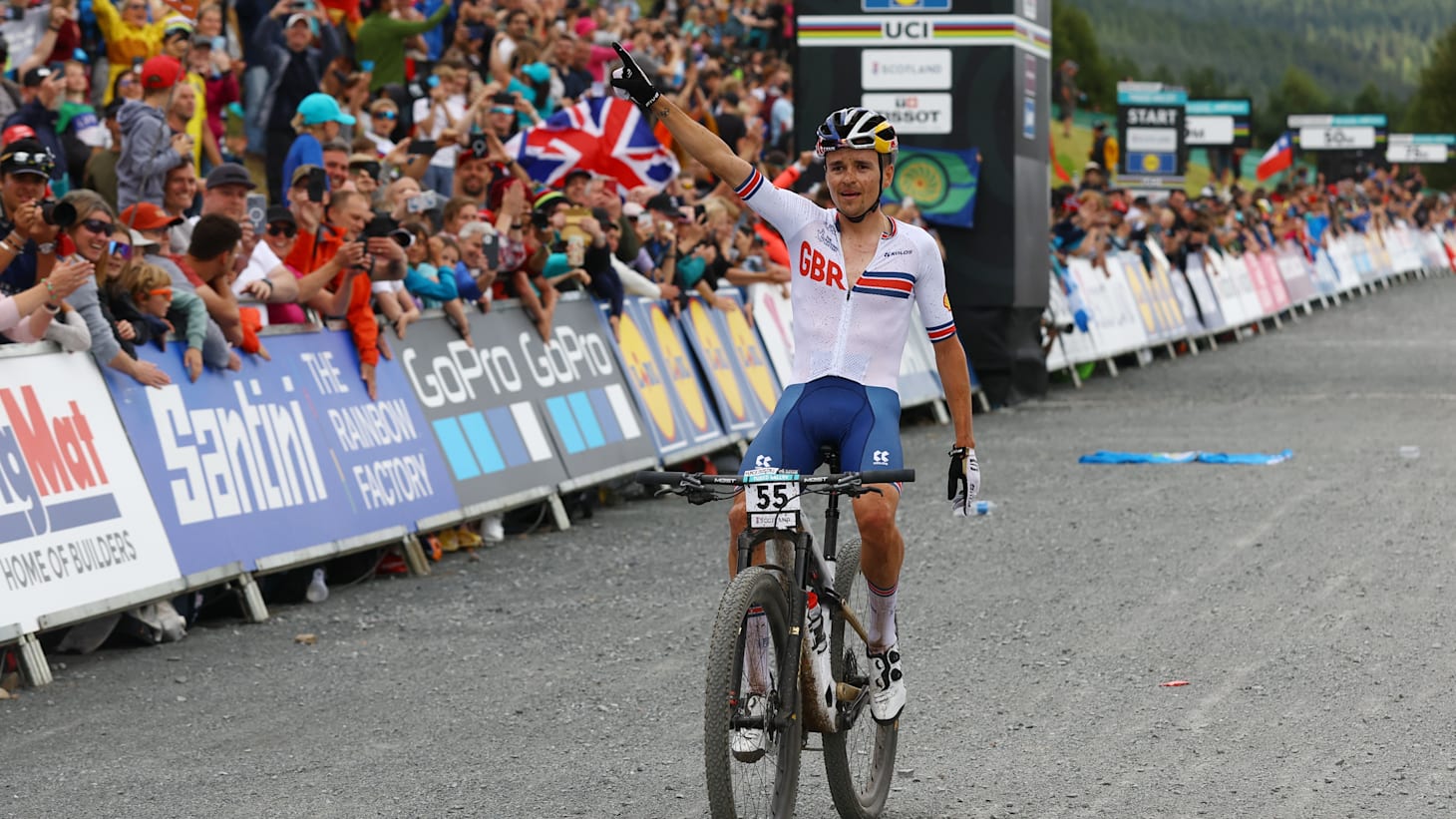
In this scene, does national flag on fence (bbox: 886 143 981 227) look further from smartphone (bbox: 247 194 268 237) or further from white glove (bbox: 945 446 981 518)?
white glove (bbox: 945 446 981 518)

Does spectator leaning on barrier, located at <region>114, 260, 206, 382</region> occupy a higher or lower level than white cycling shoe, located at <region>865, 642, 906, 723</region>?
higher

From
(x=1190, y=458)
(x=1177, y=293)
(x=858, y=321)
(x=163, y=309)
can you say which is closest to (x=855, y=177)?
(x=858, y=321)

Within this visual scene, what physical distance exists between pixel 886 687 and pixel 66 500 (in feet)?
14.5

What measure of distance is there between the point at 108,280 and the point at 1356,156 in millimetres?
68502

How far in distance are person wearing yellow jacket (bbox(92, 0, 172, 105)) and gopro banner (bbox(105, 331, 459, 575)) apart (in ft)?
20.1

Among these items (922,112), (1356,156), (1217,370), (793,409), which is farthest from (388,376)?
(1356,156)

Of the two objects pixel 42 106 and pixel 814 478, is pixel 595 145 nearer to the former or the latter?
pixel 42 106

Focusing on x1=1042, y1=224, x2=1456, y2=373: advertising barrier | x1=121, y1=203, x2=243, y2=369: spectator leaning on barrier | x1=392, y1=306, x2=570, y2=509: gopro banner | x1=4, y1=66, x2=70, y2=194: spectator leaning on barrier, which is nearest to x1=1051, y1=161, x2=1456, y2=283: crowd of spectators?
x1=1042, y1=224, x2=1456, y2=373: advertising barrier

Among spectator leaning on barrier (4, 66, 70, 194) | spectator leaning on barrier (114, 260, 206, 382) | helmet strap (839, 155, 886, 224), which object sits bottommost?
spectator leaning on barrier (114, 260, 206, 382)

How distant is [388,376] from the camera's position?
12508 mm

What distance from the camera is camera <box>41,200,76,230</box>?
9.64 meters

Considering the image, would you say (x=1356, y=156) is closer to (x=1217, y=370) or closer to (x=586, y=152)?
(x=1217, y=370)

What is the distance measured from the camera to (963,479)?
653 centimetres

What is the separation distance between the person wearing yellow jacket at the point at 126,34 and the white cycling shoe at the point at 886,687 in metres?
12.2
